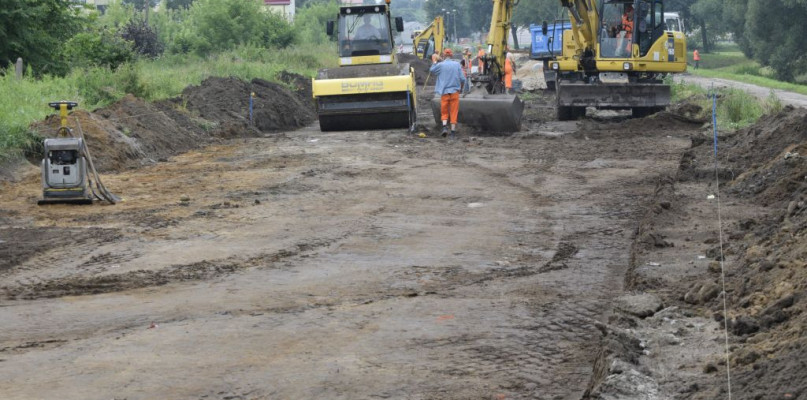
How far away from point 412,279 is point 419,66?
48330mm

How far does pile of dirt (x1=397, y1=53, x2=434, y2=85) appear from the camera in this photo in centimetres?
5339

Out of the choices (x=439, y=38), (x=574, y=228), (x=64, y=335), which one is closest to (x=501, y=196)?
(x=574, y=228)

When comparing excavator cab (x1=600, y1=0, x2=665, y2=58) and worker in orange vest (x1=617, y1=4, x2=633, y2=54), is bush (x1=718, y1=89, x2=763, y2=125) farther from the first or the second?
worker in orange vest (x1=617, y1=4, x2=633, y2=54)

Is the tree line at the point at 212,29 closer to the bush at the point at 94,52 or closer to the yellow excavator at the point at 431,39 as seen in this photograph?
the bush at the point at 94,52

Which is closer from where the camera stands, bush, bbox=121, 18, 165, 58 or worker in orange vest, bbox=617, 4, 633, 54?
worker in orange vest, bbox=617, 4, 633, 54

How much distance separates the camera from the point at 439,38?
48969 mm

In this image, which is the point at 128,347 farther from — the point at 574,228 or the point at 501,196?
the point at 501,196

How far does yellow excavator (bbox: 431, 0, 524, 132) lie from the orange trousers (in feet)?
3.18

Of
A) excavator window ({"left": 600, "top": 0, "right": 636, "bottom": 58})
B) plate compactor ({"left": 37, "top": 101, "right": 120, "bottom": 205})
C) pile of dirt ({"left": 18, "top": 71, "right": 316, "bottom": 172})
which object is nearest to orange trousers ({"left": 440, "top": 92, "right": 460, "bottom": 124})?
excavator window ({"left": 600, "top": 0, "right": 636, "bottom": 58})

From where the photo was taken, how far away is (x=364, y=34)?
2592 cm

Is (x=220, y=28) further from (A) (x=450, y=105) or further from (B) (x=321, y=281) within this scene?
(B) (x=321, y=281)

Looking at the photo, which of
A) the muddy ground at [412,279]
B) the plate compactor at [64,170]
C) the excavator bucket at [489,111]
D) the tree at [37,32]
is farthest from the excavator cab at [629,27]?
the plate compactor at [64,170]

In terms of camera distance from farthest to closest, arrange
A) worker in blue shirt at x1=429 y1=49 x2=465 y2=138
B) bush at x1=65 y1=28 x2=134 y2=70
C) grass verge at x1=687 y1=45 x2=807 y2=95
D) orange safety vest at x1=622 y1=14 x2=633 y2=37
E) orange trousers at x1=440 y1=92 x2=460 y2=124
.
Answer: grass verge at x1=687 y1=45 x2=807 y2=95
bush at x1=65 y1=28 x2=134 y2=70
orange safety vest at x1=622 y1=14 x2=633 y2=37
orange trousers at x1=440 y1=92 x2=460 y2=124
worker in blue shirt at x1=429 y1=49 x2=465 y2=138

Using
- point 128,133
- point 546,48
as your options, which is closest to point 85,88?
point 128,133
